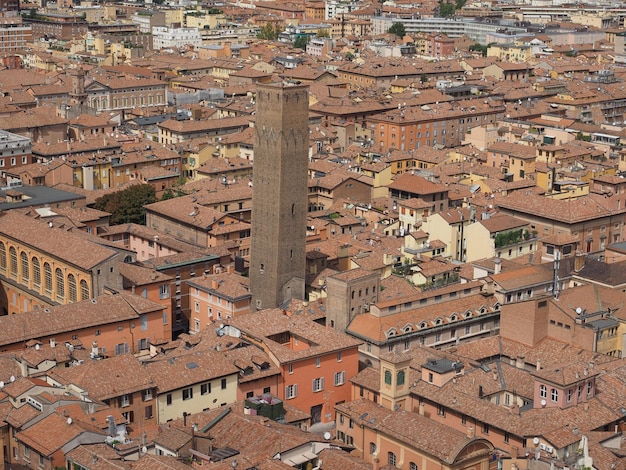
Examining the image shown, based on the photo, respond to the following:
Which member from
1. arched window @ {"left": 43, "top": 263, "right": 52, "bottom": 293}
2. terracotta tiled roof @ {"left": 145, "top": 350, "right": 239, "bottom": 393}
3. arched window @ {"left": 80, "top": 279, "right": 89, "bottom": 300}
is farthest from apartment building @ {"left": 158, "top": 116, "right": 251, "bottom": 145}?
terracotta tiled roof @ {"left": 145, "top": 350, "right": 239, "bottom": 393}

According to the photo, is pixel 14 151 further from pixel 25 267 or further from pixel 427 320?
pixel 427 320

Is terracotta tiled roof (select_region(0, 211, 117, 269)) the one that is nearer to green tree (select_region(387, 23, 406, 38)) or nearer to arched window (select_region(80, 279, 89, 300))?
arched window (select_region(80, 279, 89, 300))

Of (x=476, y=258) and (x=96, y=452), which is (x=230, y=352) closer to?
(x=96, y=452)

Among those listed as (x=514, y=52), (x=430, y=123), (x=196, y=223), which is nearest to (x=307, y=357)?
(x=196, y=223)

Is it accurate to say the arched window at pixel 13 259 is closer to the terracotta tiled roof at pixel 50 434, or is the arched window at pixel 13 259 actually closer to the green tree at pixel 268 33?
the terracotta tiled roof at pixel 50 434

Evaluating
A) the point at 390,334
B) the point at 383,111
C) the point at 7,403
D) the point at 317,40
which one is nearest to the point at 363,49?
the point at 317,40
